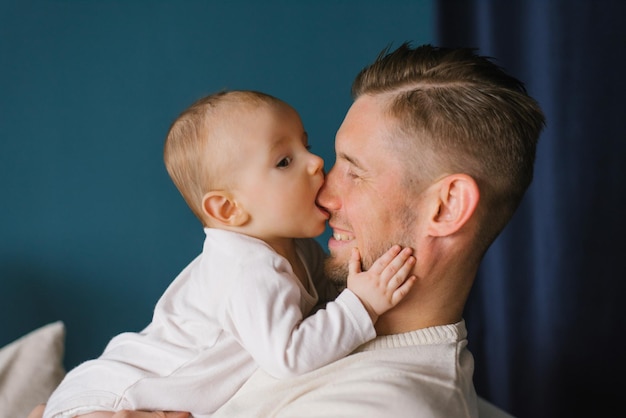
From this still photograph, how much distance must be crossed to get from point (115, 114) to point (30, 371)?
108 cm

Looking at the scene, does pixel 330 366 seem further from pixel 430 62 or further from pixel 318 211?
pixel 430 62

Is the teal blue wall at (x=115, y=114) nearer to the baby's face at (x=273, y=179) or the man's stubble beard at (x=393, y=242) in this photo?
the baby's face at (x=273, y=179)

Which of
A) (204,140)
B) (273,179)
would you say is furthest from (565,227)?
(204,140)

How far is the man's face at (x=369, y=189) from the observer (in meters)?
1.46

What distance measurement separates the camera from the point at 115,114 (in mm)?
2834

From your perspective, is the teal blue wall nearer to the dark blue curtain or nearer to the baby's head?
the dark blue curtain

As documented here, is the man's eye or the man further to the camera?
the man's eye

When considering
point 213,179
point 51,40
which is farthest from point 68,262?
point 213,179

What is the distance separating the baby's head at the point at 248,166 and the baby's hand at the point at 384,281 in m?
0.17

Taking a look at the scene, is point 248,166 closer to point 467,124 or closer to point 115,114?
point 467,124

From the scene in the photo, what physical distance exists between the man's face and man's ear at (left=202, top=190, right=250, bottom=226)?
0.62ft

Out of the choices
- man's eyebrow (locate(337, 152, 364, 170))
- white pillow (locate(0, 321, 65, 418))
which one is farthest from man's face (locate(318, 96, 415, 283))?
white pillow (locate(0, 321, 65, 418))

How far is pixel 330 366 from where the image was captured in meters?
1.38

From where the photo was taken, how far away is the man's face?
146 cm
